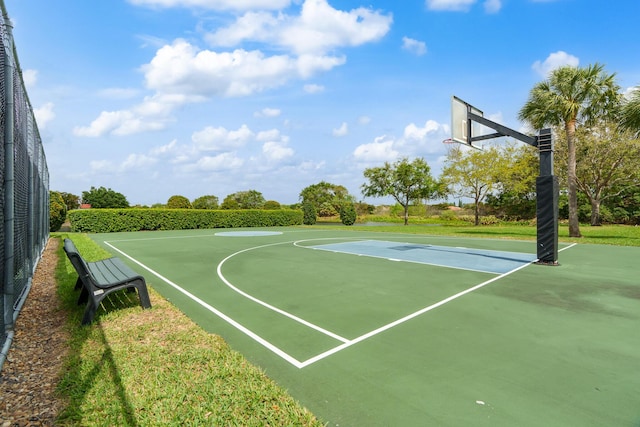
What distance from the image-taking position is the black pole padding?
9.23 meters

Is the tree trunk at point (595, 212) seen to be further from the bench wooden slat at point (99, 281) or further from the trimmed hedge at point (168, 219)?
the bench wooden slat at point (99, 281)

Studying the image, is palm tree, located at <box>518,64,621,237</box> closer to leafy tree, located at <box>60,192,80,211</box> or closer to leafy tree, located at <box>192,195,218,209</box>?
leafy tree, located at <box>192,195,218,209</box>

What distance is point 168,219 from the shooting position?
25641 millimetres

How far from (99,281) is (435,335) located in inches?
181

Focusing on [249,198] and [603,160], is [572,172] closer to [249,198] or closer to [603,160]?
[603,160]

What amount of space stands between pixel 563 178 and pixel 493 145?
632 cm

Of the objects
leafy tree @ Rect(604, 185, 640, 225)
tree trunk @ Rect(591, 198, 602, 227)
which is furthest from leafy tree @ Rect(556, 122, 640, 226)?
leafy tree @ Rect(604, 185, 640, 225)

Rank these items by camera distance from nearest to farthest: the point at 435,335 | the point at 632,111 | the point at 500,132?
the point at 435,335, the point at 500,132, the point at 632,111

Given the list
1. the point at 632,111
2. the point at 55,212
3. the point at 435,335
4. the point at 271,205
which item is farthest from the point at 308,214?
the point at 435,335

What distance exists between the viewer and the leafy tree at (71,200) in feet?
117

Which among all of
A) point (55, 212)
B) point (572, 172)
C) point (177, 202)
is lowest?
point (55, 212)

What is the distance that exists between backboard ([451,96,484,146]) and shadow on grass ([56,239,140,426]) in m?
10.8

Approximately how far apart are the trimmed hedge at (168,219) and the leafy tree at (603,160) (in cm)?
2515

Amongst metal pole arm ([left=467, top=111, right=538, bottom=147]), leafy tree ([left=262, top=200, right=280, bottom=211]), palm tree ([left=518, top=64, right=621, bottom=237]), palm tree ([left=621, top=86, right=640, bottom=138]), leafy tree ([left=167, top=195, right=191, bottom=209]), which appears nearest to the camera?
metal pole arm ([left=467, top=111, right=538, bottom=147])
